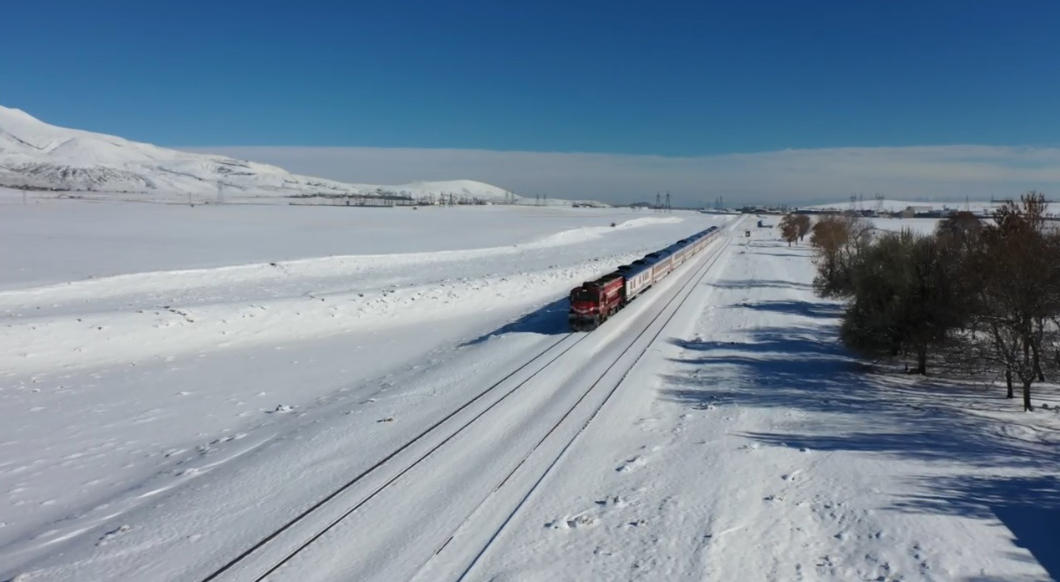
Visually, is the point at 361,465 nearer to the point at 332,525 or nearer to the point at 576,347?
the point at 332,525

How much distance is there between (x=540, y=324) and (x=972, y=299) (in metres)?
16.8

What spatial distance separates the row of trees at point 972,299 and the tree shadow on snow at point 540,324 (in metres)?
11.4

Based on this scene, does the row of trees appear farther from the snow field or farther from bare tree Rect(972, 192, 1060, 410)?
the snow field

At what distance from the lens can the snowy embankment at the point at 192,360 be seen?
13.8m

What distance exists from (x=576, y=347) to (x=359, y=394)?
8879 millimetres

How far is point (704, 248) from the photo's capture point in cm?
8638

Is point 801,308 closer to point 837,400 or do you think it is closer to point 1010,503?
point 837,400

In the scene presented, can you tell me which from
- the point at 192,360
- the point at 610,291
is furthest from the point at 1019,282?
the point at 192,360

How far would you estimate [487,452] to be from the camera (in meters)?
14.1

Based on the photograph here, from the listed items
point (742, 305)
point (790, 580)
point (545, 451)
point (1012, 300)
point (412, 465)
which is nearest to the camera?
point (790, 580)

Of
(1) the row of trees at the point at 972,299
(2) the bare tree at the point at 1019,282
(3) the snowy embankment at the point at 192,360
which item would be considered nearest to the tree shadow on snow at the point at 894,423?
(1) the row of trees at the point at 972,299

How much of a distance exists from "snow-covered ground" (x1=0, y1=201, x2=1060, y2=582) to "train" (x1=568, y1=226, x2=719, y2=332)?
32.8 inches

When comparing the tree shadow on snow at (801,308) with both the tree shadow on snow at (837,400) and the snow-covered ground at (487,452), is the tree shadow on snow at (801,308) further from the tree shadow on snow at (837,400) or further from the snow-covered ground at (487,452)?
the tree shadow on snow at (837,400)

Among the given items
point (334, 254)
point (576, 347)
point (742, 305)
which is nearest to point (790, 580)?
point (576, 347)
